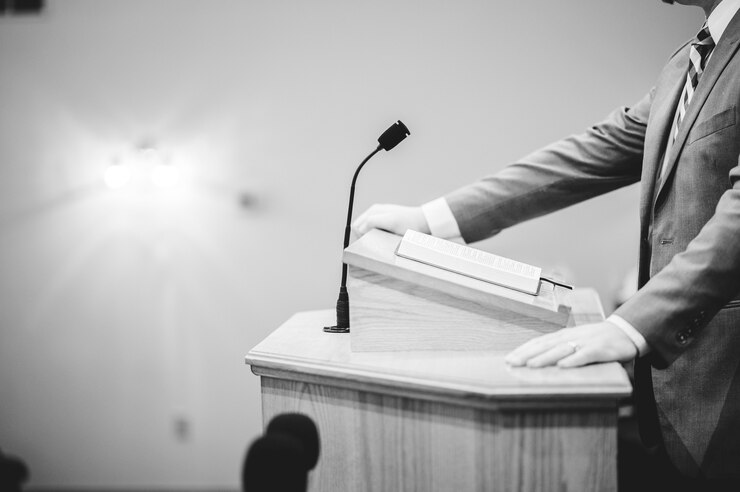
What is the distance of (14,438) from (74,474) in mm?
408

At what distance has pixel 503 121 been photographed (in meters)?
3.09

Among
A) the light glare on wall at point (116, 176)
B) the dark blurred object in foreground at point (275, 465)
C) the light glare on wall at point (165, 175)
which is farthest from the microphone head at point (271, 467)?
the light glare on wall at point (116, 176)

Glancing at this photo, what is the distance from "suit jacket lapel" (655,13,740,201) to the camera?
1068 mm

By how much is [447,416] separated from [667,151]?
27.4 inches

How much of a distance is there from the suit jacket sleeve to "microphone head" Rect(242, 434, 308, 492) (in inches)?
33.7

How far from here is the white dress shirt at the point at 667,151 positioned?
0.94 meters

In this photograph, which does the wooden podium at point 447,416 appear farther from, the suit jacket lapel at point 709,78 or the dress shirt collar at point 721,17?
the dress shirt collar at point 721,17

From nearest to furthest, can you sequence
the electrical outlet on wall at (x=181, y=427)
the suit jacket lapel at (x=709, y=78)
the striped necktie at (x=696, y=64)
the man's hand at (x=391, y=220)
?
the suit jacket lapel at (x=709, y=78)
the striped necktie at (x=696, y=64)
the man's hand at (x=391, y=220)
the electrical outlet on wall at (x=181, y=427)

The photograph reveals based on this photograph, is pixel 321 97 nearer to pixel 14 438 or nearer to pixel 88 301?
pixel 88 301

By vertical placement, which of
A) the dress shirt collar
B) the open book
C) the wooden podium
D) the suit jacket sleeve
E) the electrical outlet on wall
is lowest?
the electrical outlet on wall

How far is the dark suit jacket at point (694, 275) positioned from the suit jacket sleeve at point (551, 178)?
0.37 ft

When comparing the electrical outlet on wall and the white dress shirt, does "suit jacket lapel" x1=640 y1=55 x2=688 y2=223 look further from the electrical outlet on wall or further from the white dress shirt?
the electrical outlet on wall

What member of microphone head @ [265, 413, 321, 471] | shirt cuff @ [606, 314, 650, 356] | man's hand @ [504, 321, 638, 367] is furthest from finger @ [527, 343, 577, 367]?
microphone head @ [265, 413, 321, 471]

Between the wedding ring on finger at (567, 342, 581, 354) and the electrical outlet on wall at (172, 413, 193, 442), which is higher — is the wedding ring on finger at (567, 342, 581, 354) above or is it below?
above
